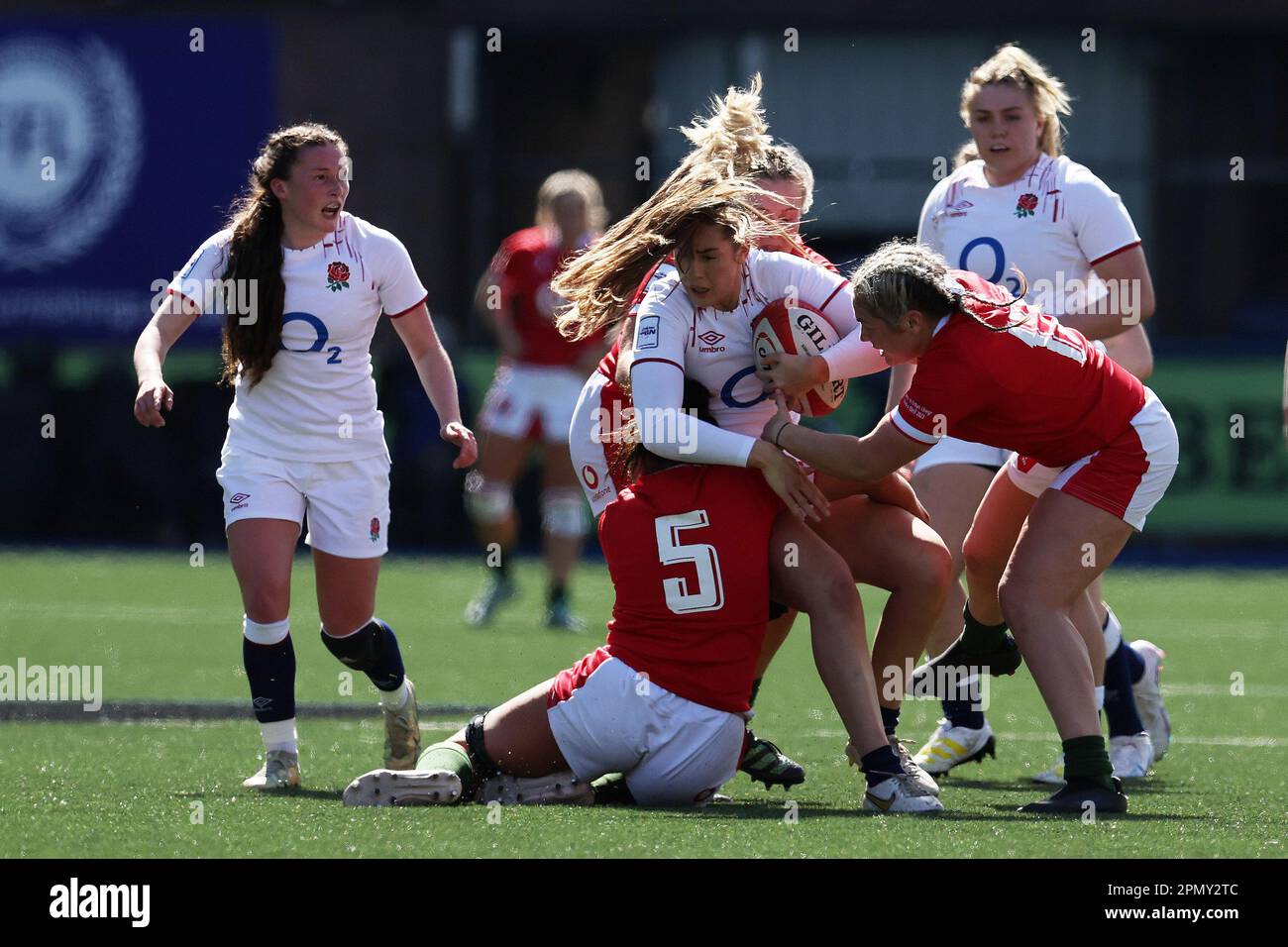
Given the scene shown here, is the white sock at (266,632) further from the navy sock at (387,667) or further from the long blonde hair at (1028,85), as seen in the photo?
the long blonde hair at (1028,85)

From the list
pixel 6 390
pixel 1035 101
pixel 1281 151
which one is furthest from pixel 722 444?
pixel 1281 151

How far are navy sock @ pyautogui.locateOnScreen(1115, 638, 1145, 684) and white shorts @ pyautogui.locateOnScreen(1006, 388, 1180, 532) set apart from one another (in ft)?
4.06

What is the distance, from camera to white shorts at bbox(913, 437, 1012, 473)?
6.76 m

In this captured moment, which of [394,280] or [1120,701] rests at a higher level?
[394,280]

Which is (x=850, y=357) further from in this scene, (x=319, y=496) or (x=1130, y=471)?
(x=319, y=496)

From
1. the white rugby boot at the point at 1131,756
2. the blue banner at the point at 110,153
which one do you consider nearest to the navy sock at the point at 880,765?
the white rugby boot at the point at 1131,756

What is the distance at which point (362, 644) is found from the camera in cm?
636

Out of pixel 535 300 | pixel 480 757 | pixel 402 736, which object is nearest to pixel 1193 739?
pixel 402 736

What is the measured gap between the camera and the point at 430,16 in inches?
773

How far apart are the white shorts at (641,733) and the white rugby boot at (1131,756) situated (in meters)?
1.47

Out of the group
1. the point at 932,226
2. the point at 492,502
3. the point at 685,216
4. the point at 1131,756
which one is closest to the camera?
the point at 685,216

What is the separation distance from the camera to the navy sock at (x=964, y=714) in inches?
257

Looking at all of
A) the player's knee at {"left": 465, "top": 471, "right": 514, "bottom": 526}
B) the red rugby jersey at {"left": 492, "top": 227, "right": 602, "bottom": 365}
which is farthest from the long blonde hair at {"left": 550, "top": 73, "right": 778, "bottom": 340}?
the red rugby jersey at {"left": 492, "top": 227, "right": 602, "bottom": 365}

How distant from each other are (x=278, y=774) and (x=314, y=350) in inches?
49.0
